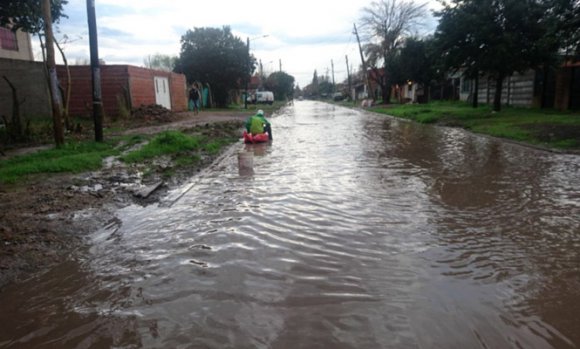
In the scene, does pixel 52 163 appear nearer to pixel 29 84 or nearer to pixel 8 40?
pixel 29 84

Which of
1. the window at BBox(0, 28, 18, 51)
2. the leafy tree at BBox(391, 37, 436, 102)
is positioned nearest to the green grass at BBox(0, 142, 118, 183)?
the window at BBox(0, 28, 18, 51)

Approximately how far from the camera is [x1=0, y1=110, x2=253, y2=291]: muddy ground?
4.61m

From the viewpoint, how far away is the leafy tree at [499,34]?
19750 millimetres

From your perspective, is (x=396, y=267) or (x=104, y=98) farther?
(x=104, y=98)

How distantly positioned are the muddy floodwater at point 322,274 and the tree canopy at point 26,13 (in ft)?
26.7

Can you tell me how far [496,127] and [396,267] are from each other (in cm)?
1430

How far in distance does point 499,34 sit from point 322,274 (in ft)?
66.8

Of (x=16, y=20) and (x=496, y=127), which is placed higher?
(x=16, y=20)

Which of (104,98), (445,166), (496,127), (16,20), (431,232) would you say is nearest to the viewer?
(431,232)

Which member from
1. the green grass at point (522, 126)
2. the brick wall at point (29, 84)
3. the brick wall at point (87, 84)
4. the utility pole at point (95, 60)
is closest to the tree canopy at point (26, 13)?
the utility pole at point (95, 60)

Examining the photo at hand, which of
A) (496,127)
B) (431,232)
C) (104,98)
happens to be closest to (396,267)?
(431,232)

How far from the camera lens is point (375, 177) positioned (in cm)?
870

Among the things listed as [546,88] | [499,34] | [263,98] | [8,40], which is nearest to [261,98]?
[263,98]

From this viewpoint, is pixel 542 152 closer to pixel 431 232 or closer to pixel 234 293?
pixel 431 232
